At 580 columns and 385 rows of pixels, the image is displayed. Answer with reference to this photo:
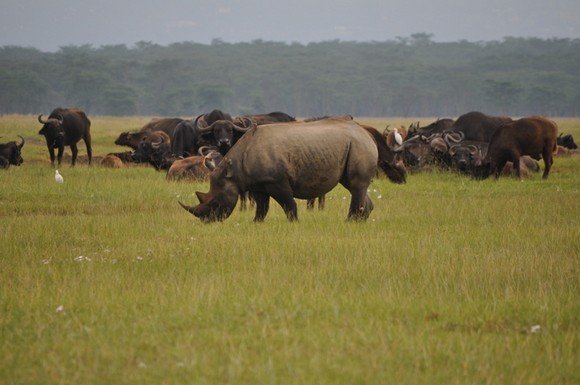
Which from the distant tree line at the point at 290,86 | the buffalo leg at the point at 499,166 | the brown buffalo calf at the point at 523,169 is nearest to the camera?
the buffalo leg at the point at 499,166

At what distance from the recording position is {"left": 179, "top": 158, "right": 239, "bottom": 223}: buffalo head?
1128 cm

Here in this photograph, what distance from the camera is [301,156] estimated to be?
11320 mm

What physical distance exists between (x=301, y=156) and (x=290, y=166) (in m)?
0.20

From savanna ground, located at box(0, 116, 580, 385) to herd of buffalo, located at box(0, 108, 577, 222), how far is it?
1.45 ft

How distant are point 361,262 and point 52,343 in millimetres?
3498

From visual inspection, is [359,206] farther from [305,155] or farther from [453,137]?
[453,137]

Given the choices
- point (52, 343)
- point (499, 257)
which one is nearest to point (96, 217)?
point (499, 257)

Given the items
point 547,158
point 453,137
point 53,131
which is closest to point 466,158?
point 547,158

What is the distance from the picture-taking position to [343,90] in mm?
130625

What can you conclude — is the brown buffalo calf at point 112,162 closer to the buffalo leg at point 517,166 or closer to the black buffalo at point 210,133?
the black buffalo at point 210,133

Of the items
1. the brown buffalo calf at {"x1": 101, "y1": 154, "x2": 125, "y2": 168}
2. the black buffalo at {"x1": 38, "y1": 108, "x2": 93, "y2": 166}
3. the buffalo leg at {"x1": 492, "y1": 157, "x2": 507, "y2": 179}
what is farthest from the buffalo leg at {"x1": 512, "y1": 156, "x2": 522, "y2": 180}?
the black buffalo at {"x1": 38, "y1": 108, "x2": 93, "y2": 166}

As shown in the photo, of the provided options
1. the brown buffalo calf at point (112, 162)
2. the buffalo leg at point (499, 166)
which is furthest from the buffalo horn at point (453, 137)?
the brown buffalo calf at point (112, 162)

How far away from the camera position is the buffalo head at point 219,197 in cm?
1128

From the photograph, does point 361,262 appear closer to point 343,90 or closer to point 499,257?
point 499,257
